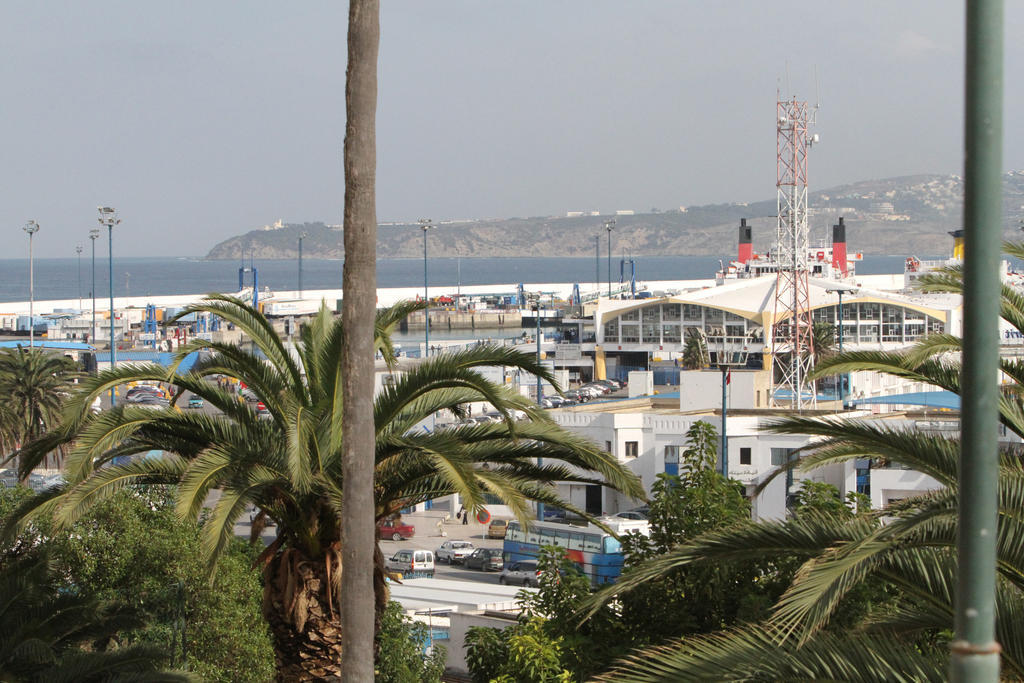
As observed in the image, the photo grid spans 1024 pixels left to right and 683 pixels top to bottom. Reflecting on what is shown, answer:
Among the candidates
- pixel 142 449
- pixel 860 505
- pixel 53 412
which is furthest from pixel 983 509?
pixel 53 412

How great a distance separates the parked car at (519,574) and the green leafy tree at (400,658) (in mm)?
11714

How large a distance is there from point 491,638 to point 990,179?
7.09m

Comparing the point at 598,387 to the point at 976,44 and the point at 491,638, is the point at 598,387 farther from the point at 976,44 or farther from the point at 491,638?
the point at 976,44

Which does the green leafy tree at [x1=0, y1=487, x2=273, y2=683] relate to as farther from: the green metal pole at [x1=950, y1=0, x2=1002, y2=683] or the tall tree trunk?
the green metal pole at [x1=950, y1=0, x2=1002, y2=683]

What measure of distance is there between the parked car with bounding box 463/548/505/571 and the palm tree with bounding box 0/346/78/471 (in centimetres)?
1140

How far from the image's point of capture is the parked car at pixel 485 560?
2939 cm

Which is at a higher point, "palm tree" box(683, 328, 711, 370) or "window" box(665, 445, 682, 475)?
"palm tree" box(683, 328, 711, 370)

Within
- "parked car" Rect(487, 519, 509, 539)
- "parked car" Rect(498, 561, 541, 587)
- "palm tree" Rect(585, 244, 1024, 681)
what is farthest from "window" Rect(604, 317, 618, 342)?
A: "palm tree" Rect(585, 244, 1024, 681)

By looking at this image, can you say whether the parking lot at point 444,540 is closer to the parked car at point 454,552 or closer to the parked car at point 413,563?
the parked car at point 454,552

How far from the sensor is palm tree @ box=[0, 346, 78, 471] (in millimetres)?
30016

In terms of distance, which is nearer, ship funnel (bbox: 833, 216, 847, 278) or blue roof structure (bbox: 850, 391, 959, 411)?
blue roof structure (bbox: 850, 391, 959, 411)

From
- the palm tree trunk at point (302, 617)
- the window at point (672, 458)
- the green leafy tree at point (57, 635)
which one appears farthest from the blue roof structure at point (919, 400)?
the palm tree trunk at point (302, 617)

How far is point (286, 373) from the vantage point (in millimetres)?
9055

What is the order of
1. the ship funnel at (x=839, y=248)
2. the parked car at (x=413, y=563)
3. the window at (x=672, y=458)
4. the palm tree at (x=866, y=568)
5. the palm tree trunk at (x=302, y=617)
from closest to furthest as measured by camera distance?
1. the palm tree at (x=866, y=568)
2. the palm tree trunk at (x=302, y=617)
3. the parked car at (x=413, y=563)
4. the window at (x=672, y=458)
5. the ship funnel at (x=839, y=248)
